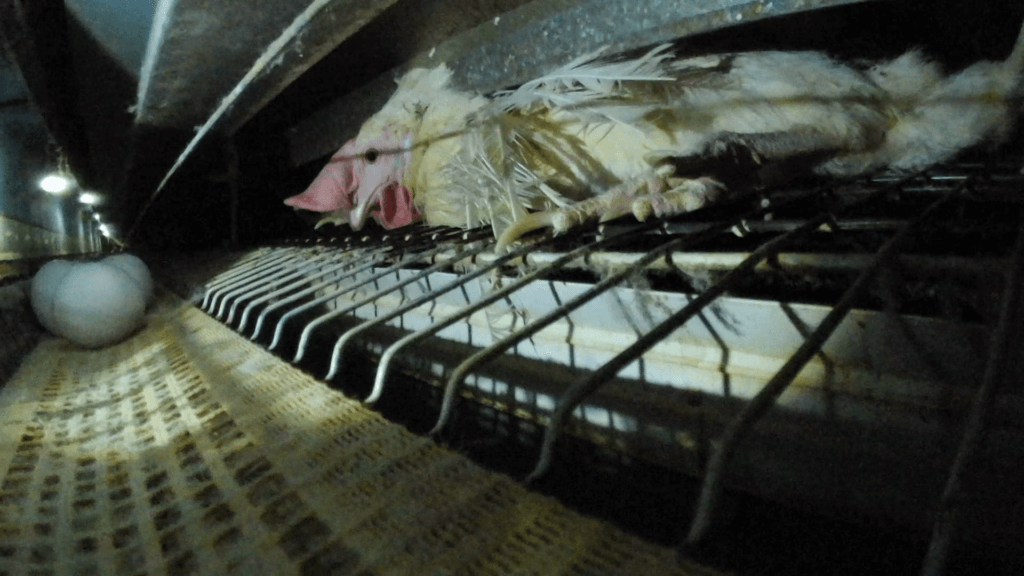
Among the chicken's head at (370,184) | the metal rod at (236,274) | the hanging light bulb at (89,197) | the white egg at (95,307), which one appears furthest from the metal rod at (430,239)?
the hanging light bulb at (89,197)

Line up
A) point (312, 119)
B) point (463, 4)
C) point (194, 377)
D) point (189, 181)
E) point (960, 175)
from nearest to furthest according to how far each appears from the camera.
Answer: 1. point (960, 175)
2. point (194, 377)
3. point (463, 4)
4. point (312, 119)
5. point (189, 181)

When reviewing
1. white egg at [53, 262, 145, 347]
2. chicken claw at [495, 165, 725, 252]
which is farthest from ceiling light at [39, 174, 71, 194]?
chicken claw at [495, 165, 725, 252]

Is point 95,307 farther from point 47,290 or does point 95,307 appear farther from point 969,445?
point 969,445

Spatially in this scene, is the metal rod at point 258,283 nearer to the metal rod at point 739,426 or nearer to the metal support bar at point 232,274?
the metal support bar at point 232,274

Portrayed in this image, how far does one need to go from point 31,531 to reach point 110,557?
217mm

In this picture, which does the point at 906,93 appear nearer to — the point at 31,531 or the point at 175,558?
the point at 175,558

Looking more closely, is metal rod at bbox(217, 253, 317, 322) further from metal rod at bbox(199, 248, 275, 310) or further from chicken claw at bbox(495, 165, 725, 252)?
chicken claw at bbox(495, 165, 725, 252)

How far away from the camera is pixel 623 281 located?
44.9 inches

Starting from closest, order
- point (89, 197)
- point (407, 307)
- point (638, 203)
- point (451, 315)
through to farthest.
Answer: point (451, 315)
point (407, 307)
point (638, 203)
point (89, 197)

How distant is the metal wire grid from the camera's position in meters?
0.50

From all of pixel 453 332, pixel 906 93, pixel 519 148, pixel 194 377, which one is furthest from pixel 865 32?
pixel 194 377

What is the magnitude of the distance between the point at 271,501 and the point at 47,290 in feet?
9.76

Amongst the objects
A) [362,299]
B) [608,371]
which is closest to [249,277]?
[362,299]

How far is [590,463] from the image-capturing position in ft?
3.56
